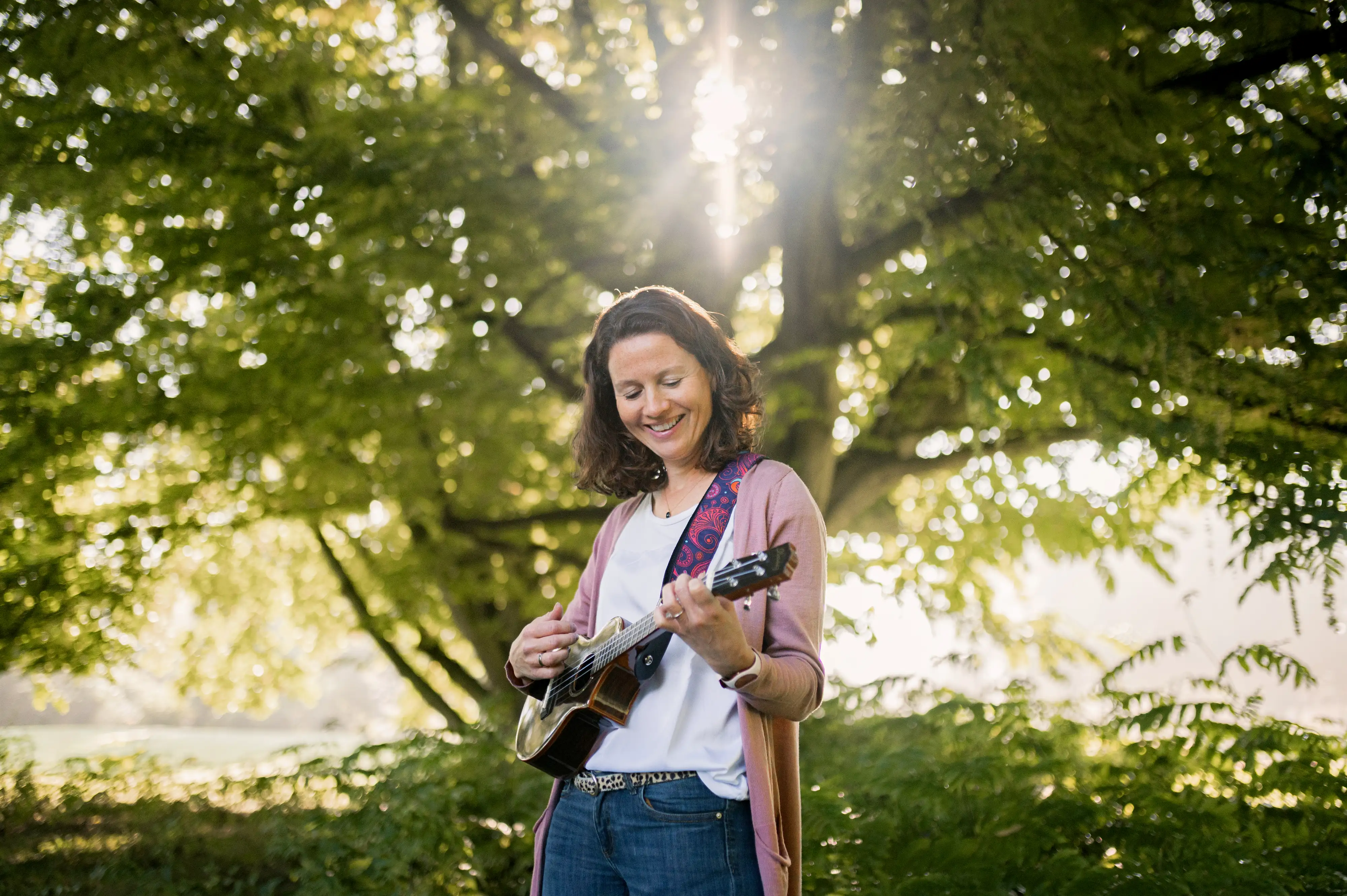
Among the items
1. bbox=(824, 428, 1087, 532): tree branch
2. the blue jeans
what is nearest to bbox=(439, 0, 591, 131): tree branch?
bbox=(824, 428, 1087, 532): tree branch

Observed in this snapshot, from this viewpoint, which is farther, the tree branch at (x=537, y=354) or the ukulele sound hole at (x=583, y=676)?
the tree branch at (x=537, y=354)

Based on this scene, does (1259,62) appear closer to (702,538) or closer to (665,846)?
(702,538)

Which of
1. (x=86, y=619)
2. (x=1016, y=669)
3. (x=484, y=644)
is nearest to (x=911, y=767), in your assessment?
(x=484, y=644)

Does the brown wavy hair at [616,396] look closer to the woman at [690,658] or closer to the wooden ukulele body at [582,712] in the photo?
the woman at [690,658]

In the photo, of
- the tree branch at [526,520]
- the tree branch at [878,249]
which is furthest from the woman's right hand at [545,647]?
the tree branch at [526,520]

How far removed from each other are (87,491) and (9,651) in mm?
2260

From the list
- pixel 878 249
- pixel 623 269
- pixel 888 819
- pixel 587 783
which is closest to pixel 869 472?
pixel 878 249

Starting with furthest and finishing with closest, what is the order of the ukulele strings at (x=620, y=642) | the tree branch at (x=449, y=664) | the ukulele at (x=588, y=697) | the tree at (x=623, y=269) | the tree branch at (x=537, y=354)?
the tree branch at (x=449, y=664) → the tree branch at (x=537, y=354) → the tree at (x=623, y=269) → the ukulele at (x=588, y=697) → the ukulele strings at (x=620, y=642)

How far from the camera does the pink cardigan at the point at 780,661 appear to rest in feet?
5.73

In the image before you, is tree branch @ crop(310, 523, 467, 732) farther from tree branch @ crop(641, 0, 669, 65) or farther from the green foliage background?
tree branch @ crop(641, 0, 669, 65)

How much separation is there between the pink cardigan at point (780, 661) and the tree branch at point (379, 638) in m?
7.54

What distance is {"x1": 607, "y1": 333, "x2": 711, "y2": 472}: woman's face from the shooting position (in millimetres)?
2018

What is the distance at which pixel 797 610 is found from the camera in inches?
71.4

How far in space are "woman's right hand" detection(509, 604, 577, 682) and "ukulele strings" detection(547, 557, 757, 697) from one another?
0.10 feet
